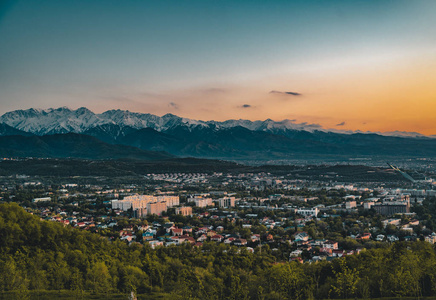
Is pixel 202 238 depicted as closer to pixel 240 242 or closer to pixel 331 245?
pixel 240 242

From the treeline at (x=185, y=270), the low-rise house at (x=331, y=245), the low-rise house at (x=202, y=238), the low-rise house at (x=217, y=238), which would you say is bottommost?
the low-rise house at (x=202, y=238)

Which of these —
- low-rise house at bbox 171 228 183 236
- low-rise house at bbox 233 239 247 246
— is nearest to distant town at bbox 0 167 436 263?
low-rise house at bbox 233 239 247 246

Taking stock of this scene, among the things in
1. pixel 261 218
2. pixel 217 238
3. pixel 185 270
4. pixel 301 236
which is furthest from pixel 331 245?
pixel 261 218

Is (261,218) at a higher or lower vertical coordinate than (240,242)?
higher

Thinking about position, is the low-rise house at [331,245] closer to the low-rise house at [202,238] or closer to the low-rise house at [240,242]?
the low-rise house at [240,242]

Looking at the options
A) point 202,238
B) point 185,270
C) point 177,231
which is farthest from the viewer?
point 177,231

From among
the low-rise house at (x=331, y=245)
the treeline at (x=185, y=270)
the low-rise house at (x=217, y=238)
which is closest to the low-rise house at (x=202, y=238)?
the low-rise house at (x=217, y=238)

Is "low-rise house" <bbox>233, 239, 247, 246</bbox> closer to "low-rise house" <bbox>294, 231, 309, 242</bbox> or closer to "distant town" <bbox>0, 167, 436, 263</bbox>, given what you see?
"distant town" <bbox>0, 167, 436, 263</bbox>

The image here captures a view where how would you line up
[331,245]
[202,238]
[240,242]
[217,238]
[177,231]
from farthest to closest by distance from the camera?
[177,231]
[202,238]
[217,238]
[240,242]
[331,245]
